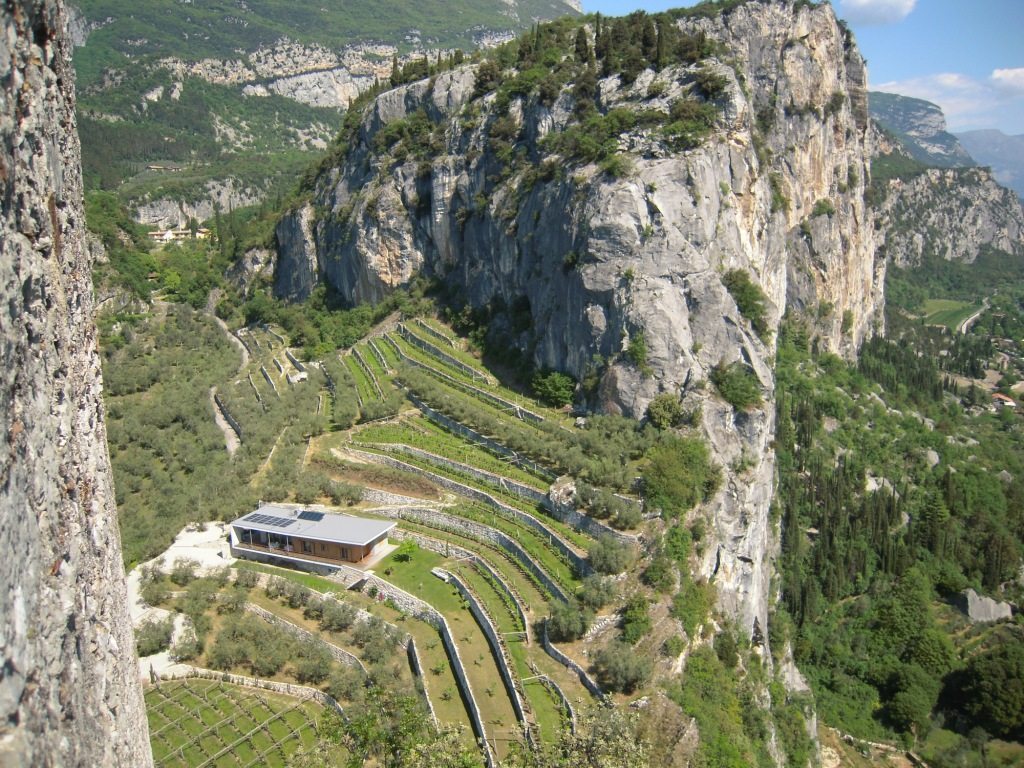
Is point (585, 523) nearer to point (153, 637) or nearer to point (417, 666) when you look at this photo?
point (417, 666)

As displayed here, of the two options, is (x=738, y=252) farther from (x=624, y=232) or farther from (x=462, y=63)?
(x=462, y=63)

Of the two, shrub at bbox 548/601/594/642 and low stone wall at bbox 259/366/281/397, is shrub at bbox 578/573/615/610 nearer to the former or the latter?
shrub at bbox 548/601/594/642

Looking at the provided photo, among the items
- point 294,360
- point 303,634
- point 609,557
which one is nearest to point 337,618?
point 303,634

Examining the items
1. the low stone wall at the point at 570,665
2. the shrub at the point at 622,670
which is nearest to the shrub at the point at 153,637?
the low stone wall at the point at 570,665

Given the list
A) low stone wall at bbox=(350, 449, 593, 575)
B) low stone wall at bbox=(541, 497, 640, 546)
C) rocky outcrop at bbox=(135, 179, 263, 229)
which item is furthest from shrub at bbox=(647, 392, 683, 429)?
rocky outcrop at bbox=(135, 179, 263, 229)

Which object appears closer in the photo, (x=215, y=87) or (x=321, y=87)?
(x=215, y=87)

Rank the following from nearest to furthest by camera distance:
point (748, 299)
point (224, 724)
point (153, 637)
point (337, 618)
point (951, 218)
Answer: point (224, 724), point (153, 637), point (337, 618), point (748, 299), point (951, 218)
